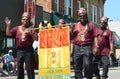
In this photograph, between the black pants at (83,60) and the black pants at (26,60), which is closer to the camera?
the black pants at (83,60)

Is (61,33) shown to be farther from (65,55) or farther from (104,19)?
(104,19)

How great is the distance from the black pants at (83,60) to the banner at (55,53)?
80 cm

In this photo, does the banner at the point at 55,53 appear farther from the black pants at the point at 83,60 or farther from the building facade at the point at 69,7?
the building facade at the point at 69,7

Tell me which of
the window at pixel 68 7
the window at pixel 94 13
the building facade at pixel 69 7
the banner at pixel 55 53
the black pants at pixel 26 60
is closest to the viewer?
the banner at pixel 55 53

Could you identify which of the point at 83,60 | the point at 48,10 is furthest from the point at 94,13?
the point at 83,60

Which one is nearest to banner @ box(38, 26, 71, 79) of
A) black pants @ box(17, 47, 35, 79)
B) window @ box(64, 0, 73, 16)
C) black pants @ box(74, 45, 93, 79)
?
black pants @ box(17, 47, 35, 79)

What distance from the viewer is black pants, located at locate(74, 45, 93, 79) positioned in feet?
37.4

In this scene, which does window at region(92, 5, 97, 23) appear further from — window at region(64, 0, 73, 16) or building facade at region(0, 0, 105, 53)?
window at region(64, 0, 73, 16)

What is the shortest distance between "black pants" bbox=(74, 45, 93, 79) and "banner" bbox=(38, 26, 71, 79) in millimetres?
801

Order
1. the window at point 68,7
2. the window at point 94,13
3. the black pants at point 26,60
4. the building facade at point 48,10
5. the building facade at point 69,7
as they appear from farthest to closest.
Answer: the window at point 94,13 < the window at point 68,7 < the building facade at point 69,7 < the building facade at point 48,10 < the black pants at point 26,60

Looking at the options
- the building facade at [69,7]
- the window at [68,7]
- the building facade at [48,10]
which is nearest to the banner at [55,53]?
the building facade at [48,10]

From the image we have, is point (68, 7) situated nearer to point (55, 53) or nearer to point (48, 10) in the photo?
point (48, 10)

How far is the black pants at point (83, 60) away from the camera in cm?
1141

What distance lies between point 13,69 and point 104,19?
13.7 meters
